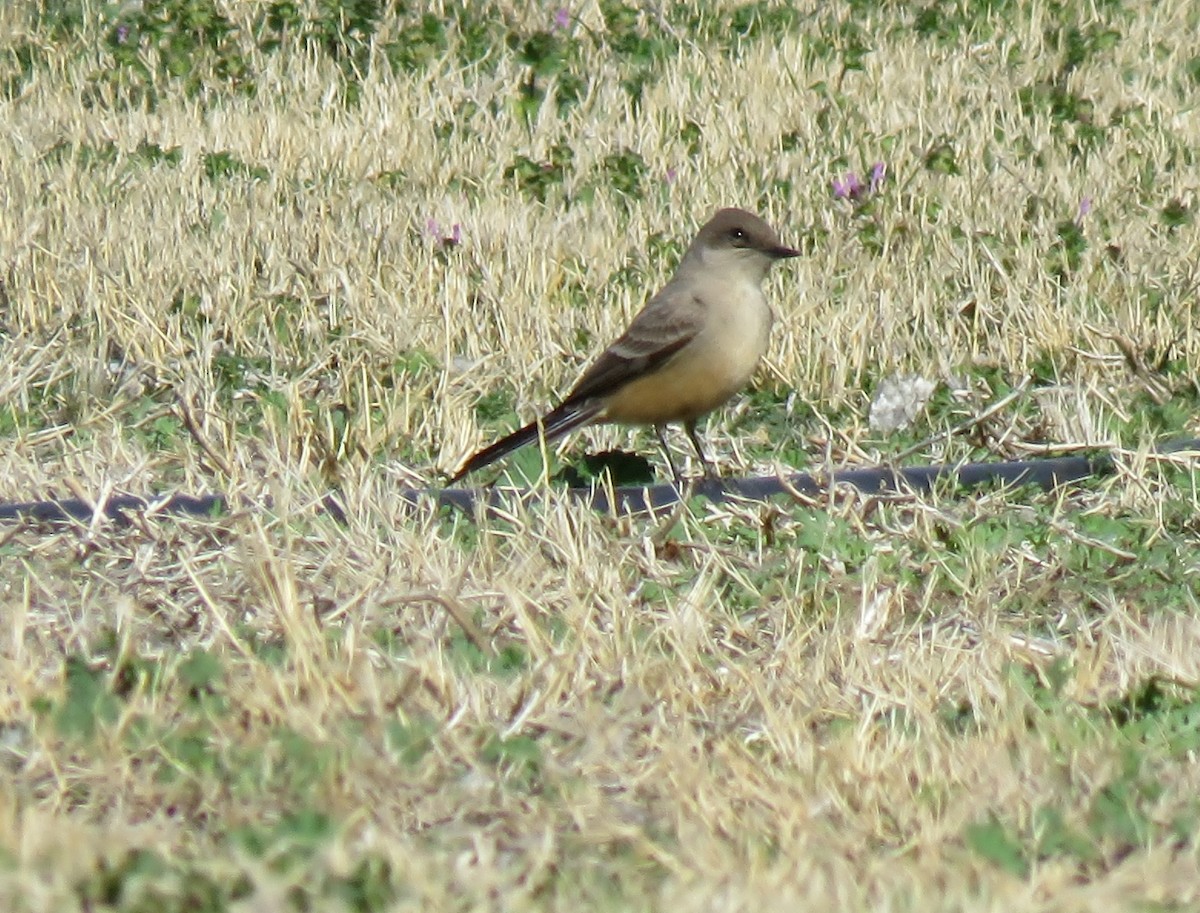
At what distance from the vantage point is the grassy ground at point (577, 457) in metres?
3.57

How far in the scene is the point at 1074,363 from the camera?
7.24 m

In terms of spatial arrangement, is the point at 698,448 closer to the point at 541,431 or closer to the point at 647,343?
the point at 647,343

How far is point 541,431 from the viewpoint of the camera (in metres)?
6.24

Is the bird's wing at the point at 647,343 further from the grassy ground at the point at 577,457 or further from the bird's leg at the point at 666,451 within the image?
the grassy ground at the point at 577,457

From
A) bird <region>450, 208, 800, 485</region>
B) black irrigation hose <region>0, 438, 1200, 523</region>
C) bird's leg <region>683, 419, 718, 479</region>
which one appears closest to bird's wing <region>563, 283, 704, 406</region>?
bird <region>450, 208, 800, 485</region>

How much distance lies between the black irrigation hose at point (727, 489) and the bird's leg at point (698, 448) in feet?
0.55

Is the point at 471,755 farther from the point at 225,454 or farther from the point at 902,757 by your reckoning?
the point at 225,454

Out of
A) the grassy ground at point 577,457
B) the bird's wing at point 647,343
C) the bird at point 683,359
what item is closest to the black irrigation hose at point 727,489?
the grassy ground at point 577,457

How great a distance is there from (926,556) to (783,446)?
1.39 m

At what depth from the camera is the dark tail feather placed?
20.7 feet

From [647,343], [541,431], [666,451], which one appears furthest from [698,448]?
[541,431]

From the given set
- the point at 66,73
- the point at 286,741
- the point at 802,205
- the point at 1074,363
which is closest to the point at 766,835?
the point at 286,741

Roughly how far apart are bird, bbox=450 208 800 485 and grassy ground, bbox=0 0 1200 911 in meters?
0.29

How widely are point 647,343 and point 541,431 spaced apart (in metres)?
0.75
